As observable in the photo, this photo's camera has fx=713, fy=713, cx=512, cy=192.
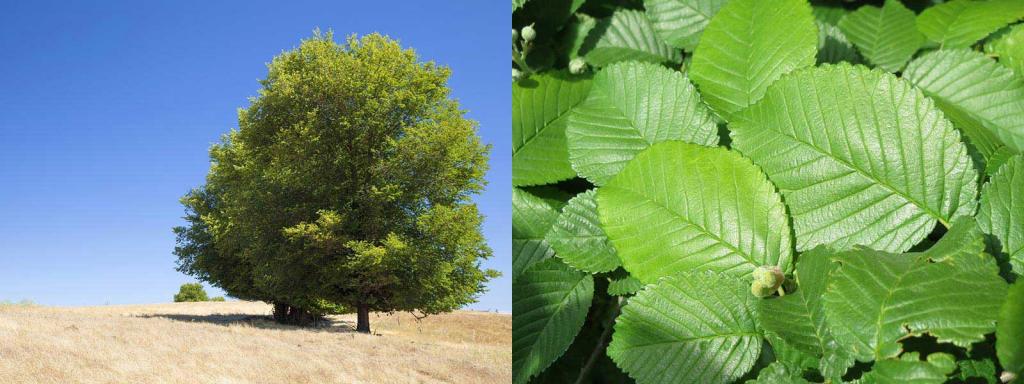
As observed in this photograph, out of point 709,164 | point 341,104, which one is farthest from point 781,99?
point 341,104

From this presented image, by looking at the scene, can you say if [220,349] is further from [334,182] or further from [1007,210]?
[1007,210]

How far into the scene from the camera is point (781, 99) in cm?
30

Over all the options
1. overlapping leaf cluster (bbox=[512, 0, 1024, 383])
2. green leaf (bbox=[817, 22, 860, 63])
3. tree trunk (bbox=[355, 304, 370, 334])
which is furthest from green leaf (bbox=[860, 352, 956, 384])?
tree trunk (bbox=[355, 304, 370, 334])

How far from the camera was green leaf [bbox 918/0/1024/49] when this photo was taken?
46 cm

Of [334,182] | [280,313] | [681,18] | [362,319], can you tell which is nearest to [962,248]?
[681,18]

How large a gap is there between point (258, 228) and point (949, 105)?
2.00 meters

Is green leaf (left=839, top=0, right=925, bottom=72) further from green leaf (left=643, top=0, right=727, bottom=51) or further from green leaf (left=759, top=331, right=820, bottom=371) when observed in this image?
green leaf (left=759, top=331, right=820, bottom=371)

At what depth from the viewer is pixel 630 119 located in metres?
0.35

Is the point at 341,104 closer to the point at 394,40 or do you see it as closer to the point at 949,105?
the point at 394,40

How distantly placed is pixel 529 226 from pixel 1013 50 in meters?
0.31

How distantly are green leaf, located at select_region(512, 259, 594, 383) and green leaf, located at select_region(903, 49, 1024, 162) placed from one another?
197mm

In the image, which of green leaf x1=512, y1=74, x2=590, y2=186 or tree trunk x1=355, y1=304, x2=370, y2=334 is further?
tree trunk x1=355, y1=304, x2=370, y2=334

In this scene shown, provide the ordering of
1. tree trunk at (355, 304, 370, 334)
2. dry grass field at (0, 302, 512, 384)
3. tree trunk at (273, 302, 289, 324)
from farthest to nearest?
tree trunk at (355, 304, 370, 334) → tree trunk at (273, 302, 289, 324) → dry grass field at (0, 302, 512, 384)

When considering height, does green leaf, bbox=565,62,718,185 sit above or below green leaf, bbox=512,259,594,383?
above
